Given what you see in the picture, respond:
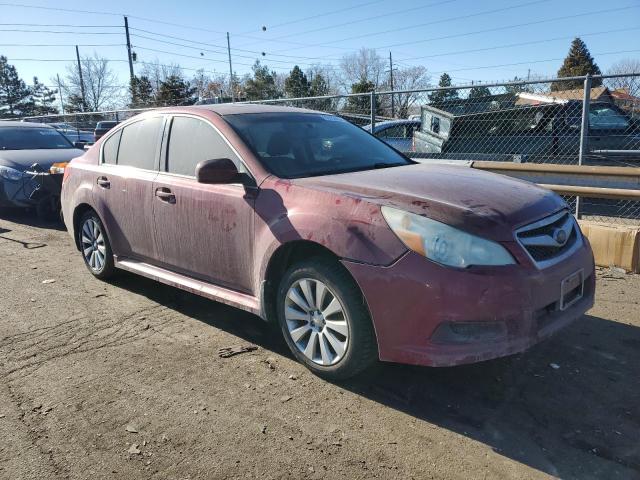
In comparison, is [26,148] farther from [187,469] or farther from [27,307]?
[187,469]

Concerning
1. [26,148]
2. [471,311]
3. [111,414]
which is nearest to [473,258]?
[471,311]

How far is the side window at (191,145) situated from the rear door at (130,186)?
0.22 m

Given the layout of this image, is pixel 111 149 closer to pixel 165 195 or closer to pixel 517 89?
pixel 165 195

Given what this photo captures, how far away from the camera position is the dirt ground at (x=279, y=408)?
2611 mm

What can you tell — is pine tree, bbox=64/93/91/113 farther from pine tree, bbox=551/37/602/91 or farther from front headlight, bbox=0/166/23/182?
front headlight, bbox=0/166/23/182

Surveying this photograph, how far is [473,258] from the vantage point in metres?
2.82

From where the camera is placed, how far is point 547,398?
3.15m

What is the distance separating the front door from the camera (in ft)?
12.3

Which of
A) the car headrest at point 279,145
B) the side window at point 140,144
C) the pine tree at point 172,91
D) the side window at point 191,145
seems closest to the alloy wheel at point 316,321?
the car headrest at point 279,145

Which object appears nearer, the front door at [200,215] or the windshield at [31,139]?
the front door at [200,215]

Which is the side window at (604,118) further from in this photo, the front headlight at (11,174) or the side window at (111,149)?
the front headlight at (11,174)

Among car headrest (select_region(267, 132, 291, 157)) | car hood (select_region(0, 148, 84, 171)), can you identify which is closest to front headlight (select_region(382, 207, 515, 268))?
car headrest (select_region(267, 132, 291, 157))

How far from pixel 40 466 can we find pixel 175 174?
2.37m

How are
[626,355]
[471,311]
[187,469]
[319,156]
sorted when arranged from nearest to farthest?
1. [187,469]
2. [471,311]
3. [626,355]
4. [319,156]
